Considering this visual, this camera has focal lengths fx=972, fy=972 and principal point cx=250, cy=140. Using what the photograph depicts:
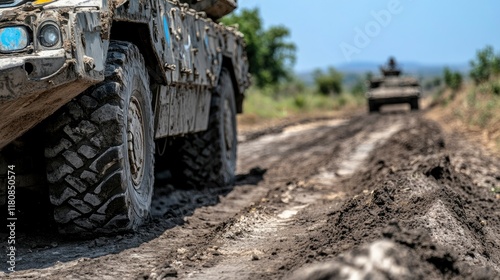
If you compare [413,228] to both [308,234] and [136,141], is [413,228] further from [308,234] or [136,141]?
[136,141]

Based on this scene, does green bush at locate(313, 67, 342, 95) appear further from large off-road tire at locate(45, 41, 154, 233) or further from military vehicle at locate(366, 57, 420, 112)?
large off-road tire at locate(45, 41, 154, 233)

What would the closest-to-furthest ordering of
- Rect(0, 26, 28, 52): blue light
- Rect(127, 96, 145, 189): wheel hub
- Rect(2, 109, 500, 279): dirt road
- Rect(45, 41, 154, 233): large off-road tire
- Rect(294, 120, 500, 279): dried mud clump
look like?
Rect(294, 120, 500, 279): dried mud clump, Rect(2, 109, 500, 279): dirt road, Rect(0, 26, 28, 52): blue light, Rect(45, 41, 154, 233): large off-road tire, Rect(127, 96, 145, 189): wheel hub

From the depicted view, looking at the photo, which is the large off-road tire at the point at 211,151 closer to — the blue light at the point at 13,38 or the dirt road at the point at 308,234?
the dirt road at the point at 308,234

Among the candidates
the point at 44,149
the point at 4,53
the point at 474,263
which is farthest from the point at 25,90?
the point at 474,263

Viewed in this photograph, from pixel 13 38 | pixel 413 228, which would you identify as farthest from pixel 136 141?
pixel 413 228

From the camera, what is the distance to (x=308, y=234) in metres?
6.73

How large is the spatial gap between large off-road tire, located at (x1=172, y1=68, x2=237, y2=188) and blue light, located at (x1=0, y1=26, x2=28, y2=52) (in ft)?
14.7

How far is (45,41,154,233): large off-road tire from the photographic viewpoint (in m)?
6.07

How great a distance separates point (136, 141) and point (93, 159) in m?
0.74

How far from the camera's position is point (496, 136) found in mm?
17016

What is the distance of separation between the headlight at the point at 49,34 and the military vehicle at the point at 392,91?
2762cm

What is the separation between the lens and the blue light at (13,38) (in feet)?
18.0

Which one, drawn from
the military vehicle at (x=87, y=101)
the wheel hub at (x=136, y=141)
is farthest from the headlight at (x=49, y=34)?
the wheel hub at (x=136, y=141)

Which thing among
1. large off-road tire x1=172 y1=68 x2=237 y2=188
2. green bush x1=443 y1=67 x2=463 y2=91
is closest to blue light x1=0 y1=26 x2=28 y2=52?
large off-road tire x1=172 y1=68 x2=237 y2=188
